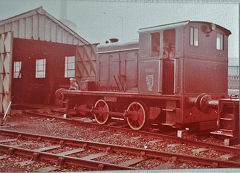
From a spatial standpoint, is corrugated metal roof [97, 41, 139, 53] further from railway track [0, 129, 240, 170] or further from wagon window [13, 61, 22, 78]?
wagon window [13, 61, 22, 78]

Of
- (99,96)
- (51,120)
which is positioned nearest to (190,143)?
(99,96)

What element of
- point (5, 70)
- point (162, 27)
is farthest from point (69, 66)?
point (162, 27)

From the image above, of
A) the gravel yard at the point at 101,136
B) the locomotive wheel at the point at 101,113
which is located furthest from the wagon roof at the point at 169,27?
the gravel yard at the point at 101,136

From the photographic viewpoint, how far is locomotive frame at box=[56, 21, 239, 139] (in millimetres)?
5348

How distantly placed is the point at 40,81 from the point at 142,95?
7.64 m

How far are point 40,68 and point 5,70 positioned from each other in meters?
3.80

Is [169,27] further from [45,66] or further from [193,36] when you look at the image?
[45,66]

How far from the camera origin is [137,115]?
20.0 feet

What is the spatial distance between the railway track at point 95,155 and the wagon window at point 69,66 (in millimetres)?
6226

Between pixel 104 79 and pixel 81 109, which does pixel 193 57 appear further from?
pixel 81 109

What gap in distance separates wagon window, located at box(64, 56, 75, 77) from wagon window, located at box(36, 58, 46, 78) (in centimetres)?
121

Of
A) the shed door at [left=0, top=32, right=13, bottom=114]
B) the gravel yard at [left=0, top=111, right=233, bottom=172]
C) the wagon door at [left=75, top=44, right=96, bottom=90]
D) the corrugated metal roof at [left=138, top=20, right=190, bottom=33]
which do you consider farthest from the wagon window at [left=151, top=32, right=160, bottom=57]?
the shed door at [left=0, top=32, right=13, bottom=114]

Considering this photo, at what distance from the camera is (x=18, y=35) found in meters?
9.34

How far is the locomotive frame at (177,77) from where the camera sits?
5.35 metres
